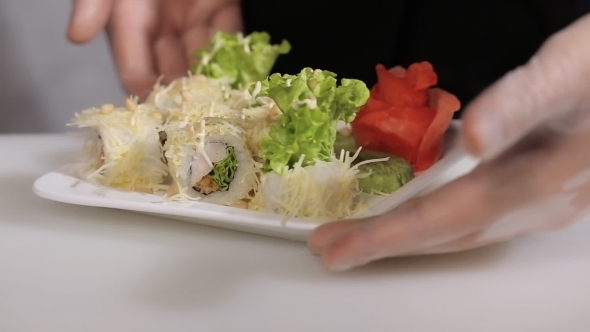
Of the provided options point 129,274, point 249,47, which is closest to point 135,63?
point 249,47

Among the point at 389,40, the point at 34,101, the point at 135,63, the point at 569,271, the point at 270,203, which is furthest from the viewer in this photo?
the point at 34,101

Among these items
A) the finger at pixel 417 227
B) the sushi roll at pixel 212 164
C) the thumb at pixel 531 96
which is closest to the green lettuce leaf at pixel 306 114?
the sushi roll at pixel 212 164

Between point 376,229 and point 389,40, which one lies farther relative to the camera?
point 389,40

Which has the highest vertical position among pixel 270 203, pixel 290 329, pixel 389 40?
pixel 389 40

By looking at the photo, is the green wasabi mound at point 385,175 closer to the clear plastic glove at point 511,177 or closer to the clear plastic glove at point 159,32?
the clear plastic glove at point 511,177

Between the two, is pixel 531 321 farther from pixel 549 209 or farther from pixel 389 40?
pixel 389 40

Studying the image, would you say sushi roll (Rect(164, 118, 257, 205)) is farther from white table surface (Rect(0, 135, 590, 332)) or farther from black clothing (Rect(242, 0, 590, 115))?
black clothing (Rect(242, 0, 590, 115))
